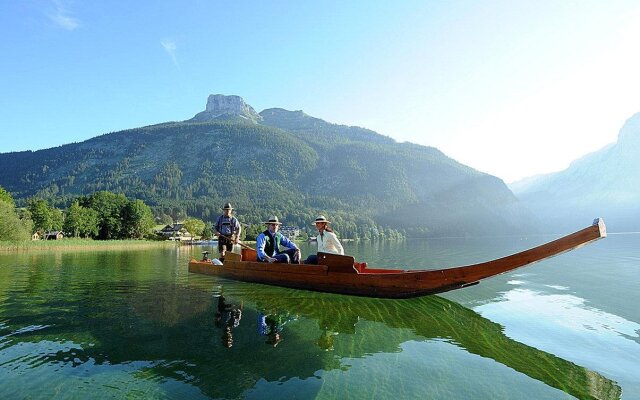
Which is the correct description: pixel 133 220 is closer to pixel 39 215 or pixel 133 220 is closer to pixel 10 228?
pixel 39 215

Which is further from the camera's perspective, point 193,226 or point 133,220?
point 193,226

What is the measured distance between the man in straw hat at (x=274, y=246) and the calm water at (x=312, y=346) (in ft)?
A: 4.92

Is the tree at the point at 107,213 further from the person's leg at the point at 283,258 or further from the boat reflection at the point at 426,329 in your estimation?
the boat reflection at the point at 426,329

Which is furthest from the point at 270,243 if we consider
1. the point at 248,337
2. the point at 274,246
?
the point at 248,337

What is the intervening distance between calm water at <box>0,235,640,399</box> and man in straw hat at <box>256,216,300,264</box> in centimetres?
150

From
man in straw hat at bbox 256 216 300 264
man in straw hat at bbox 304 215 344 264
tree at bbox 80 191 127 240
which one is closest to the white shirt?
man in straw hat at bbox 304 215 344 264

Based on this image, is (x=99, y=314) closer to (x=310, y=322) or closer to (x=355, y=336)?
(x=310, y=322)

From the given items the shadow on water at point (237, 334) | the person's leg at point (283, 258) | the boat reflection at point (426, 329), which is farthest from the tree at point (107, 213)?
the boat reflection at point (426, 329)

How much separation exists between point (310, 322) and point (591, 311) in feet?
27.2

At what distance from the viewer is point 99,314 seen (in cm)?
965

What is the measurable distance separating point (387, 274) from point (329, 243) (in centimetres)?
228

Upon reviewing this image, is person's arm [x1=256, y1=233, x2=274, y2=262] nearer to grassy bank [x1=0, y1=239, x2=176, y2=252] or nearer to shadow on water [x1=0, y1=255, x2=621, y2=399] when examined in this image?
shadow on water [x1=0, y1=255, x2=621, y2=399]

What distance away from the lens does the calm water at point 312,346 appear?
208 inches

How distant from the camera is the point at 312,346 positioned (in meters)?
7.05
